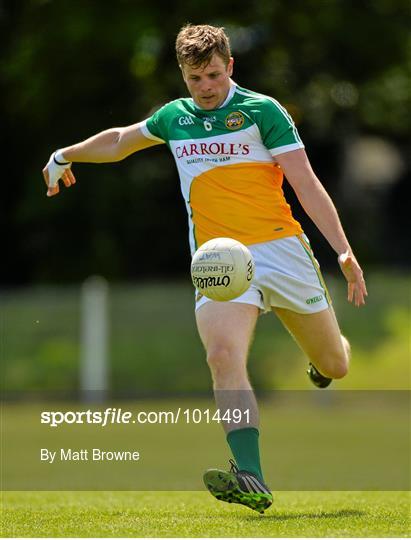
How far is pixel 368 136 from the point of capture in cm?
2747

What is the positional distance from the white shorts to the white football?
0.67 ft

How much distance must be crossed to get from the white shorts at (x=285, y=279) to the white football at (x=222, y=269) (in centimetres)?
21

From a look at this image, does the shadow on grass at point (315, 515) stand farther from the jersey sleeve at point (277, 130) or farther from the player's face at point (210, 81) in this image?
the player's face at point (210, 81)

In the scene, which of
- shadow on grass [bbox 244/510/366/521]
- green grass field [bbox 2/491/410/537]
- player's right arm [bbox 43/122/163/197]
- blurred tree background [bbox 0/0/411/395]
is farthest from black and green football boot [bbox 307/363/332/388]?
blurred tree background [bbox 0/0/411/395]

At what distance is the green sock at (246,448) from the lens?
250 inches

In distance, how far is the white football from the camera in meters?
6.34

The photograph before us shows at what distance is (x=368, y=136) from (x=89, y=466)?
17453 millimetres

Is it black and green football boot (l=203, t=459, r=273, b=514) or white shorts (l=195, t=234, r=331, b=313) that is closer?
black and green football boot (l=203, t=459, r=273, b=514)

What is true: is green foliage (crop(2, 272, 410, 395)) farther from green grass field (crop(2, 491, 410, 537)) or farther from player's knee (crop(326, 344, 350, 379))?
player's knee (crop(326, 344, 350, 379))

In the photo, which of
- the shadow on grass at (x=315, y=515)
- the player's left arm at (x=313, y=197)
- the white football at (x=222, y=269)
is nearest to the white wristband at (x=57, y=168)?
the white football at (x=222, y=269)

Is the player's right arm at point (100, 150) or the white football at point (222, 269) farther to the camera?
the player's right arm at point (100, 150)

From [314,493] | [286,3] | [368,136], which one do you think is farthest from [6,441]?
[368,136]

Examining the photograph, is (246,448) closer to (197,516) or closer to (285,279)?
(197,516)

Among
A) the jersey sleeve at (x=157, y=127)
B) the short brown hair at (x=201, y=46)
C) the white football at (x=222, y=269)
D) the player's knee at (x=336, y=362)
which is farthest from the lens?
the player's knee at (x=336, y=362)
